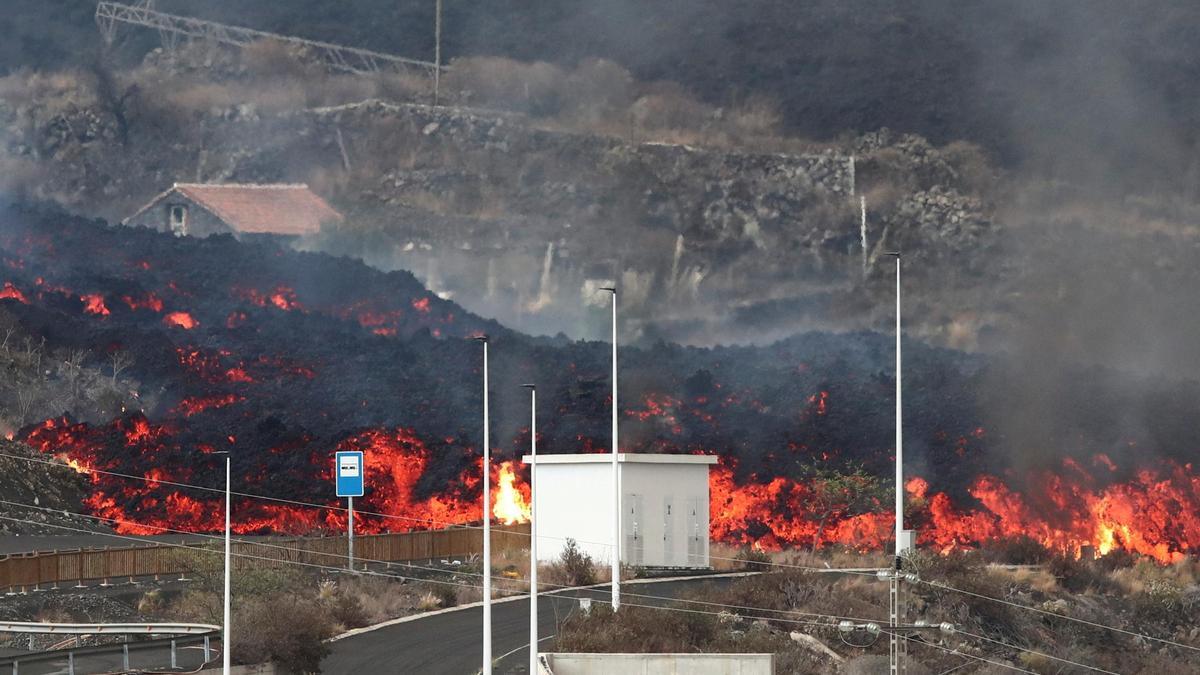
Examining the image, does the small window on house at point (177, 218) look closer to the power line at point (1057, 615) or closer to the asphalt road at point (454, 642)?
the asphalt road at point (454, 642)

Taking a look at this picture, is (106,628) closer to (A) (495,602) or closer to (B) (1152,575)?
(A) (495,602)

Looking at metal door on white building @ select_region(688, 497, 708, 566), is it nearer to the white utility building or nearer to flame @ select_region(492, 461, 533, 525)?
the white utility building

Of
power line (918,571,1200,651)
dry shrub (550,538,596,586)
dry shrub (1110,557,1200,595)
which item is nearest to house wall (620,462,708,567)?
dry shrub (550,538,596,586)

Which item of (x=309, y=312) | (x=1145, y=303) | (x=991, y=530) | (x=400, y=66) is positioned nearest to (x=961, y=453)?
(x=991, y=530)

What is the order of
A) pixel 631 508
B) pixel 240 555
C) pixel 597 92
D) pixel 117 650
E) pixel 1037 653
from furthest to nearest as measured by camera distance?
pixel 597 92 < pixel 631 508 < pixel 240 555 < pixel 1037 653 < pixel 117 650

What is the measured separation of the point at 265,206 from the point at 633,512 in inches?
2875

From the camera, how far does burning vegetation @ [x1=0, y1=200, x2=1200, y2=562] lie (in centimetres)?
10319

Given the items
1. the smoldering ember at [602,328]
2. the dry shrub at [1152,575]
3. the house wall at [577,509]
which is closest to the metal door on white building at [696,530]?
the smoldering ember at [602,328]

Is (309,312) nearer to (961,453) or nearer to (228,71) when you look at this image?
(228,71)

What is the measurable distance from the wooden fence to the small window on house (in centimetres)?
6060

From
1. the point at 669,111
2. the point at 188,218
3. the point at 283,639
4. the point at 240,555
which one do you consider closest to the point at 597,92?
the point at 669,111

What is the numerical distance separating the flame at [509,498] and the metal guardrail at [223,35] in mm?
62055

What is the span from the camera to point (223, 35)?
512ft

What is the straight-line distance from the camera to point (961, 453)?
113m
